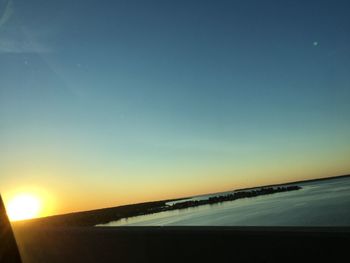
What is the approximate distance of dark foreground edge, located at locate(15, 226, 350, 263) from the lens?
6.96m

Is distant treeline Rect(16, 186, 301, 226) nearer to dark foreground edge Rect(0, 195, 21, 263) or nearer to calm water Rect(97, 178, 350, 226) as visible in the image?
calm water Rect(97, 178, 350, 226)

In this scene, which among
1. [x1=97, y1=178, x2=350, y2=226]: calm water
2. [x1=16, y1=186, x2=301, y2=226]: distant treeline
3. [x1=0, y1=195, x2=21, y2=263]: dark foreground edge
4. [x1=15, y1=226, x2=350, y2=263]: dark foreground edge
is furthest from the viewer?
[x1=16, y1=186, x2=301, y2=226]: distant treeline

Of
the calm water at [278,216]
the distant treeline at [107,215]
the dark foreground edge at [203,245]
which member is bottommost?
the dark foreground edge at [203,245]

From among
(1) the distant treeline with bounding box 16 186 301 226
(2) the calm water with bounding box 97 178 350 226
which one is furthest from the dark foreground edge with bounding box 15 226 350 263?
(1) the distant treeline with bounding box 16 186 301 226

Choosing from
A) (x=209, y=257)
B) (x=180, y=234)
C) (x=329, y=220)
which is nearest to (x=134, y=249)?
Answer: (x=180, y=234)

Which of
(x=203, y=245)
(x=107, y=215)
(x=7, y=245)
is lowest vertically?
(x=203, y=245)

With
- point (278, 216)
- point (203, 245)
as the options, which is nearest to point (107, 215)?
point (278, 216)

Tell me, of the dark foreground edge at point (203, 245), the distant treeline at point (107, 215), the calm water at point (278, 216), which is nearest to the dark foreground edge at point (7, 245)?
the dark foreground edge at point (203, 245)

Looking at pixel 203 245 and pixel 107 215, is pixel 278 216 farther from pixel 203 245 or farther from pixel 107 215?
pixel 107 215

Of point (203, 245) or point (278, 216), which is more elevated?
point (278, 216)

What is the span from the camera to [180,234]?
9.49 m

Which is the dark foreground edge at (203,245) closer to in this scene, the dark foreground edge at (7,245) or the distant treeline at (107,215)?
the dark foreground edge at (7,245)

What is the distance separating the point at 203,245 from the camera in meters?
8.84

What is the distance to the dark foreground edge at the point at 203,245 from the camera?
696cm
